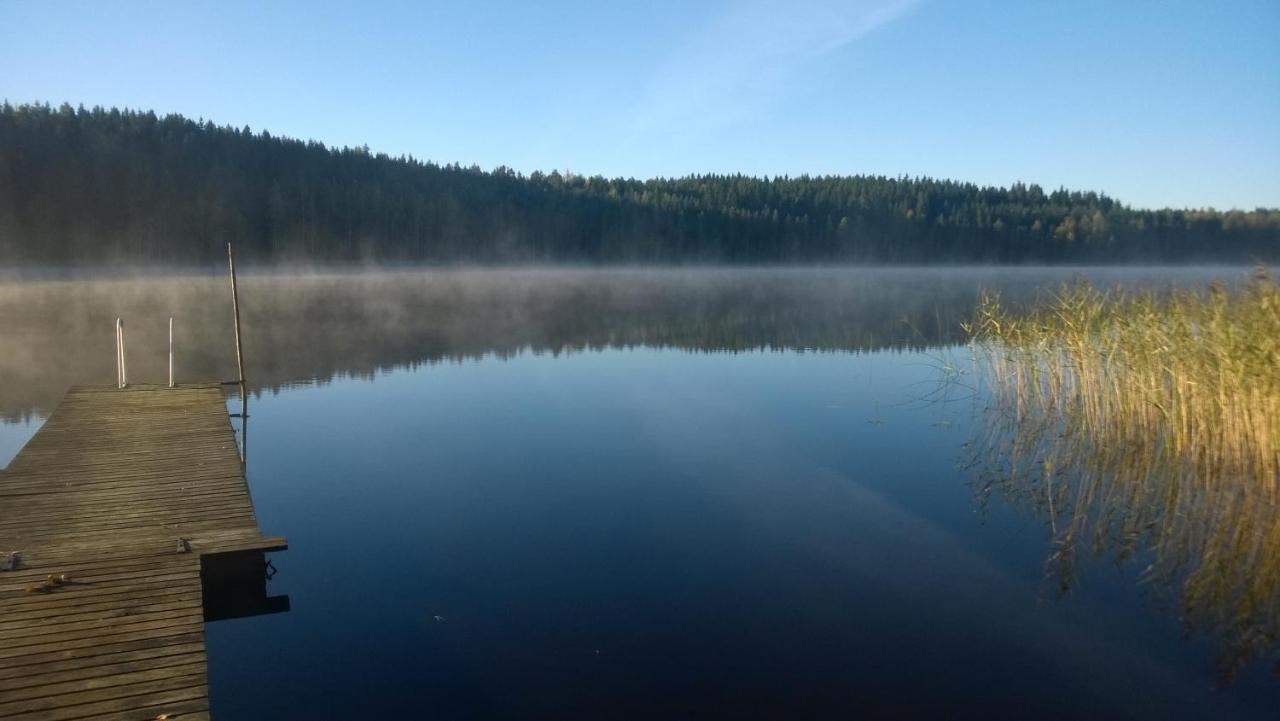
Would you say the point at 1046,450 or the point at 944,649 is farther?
the point at 1046,450

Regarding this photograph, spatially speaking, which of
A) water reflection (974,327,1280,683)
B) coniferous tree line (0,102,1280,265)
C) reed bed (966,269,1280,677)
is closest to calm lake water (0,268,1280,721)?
water reflection (974,327,1280,683)

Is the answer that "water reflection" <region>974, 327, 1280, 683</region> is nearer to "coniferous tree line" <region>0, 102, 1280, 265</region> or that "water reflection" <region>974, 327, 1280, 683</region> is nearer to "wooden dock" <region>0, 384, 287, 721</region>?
"wooden dock" <region>0, 384, 287, 721</region>

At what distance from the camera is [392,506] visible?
776cm

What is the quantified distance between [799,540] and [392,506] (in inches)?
146

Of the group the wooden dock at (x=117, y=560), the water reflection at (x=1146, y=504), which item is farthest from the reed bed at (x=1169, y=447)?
the wooden dock at (x=117, y=560)

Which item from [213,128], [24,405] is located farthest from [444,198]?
[24,405]

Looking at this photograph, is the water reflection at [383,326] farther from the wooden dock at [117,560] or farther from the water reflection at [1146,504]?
the water reflection at [1146,504]

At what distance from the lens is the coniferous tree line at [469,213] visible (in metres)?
51.8

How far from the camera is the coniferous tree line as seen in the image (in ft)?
170

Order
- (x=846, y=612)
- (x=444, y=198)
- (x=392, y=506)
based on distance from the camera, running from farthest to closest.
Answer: (x=444, y=198) < (x=392, y=506) < (x=846, y=612)

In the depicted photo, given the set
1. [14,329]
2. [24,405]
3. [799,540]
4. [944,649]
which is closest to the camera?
[944,649]

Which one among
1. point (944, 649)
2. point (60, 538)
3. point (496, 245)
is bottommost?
point (944, 649)

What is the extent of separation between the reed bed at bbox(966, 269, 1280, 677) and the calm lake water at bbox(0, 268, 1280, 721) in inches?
11.5

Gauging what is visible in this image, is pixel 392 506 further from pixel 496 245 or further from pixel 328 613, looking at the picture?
pixel 496 245
